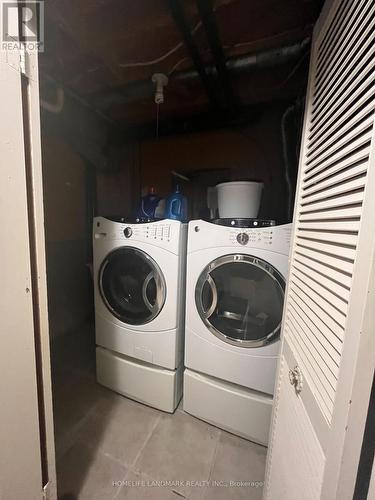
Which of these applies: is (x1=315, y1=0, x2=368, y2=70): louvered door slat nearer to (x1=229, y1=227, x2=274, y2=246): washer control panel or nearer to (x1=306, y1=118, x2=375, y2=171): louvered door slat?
(x1=306, y1=118, x2=375, y2=171): louvered door slat

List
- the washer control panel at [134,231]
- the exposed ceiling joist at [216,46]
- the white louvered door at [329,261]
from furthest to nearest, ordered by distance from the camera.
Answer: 1. the washer control panel at [134,231]
2. the exposed ceiling joist at [216,46]
3. the white louvered door at [329,261]

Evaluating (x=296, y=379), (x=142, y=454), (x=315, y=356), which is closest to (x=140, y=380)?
(x=142, y=454)

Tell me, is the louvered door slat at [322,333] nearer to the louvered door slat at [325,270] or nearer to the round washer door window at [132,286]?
the louvered door slat at [325,270]

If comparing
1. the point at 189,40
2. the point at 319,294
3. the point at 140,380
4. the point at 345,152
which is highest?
the point at 189,40

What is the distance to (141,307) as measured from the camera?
54.7 inches

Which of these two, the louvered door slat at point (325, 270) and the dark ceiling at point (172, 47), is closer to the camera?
the louvered door slat at point (325, 270)

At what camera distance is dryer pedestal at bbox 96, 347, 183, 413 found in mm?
1323

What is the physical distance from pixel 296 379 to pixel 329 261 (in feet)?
1.19

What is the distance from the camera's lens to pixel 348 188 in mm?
440

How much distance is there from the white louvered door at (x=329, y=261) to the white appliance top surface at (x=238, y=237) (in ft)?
0.91

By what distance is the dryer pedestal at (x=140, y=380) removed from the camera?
132 centimetres

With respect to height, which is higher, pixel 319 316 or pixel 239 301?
pixel 319 316

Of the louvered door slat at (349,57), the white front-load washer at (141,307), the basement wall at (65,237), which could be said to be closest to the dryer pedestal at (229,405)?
the white front-load washer at (141,307)

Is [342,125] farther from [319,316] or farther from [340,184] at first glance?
[319,316]
